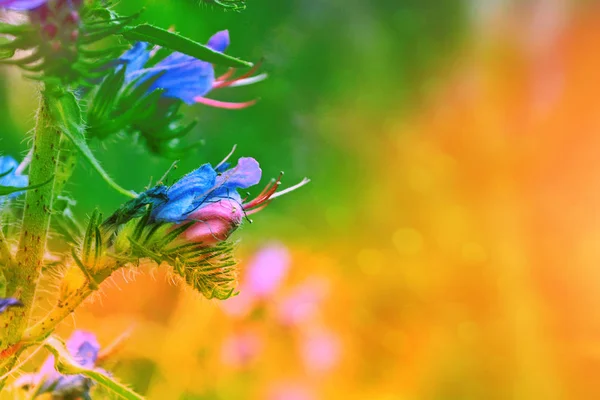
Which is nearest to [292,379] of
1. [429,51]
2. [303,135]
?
[303,135]

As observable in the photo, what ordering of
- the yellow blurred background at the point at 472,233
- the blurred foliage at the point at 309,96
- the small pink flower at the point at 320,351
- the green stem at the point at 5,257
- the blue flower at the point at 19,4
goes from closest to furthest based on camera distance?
the blue flower at the point at 19,4 → the green stem at the point at 5,257 → the small pink flower at the point at 320,351 → the blurred foliage at the point at 309,96 → the yellow blurred background at the point at 472,233

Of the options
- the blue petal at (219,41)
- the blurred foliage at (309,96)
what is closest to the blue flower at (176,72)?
the blue petal at (219,41)

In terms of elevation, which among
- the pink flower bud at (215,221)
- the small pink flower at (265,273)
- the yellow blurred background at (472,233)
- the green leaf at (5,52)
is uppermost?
the green leaf at (5,52)

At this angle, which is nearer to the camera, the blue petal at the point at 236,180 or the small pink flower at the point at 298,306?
the blue petal at the point at 236,180

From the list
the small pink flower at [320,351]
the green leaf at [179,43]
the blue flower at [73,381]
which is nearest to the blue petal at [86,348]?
the blue flower at [73,381]

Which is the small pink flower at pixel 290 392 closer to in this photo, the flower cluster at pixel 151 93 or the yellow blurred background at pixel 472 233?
the yellow blurred background at pixel 472 233

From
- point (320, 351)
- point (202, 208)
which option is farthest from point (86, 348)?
point (320, 351)

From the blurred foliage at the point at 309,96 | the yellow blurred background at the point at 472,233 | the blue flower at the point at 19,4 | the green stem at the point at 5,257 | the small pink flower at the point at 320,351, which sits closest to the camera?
the blue flower at the point at 19,4

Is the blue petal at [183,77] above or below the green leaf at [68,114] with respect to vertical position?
below
